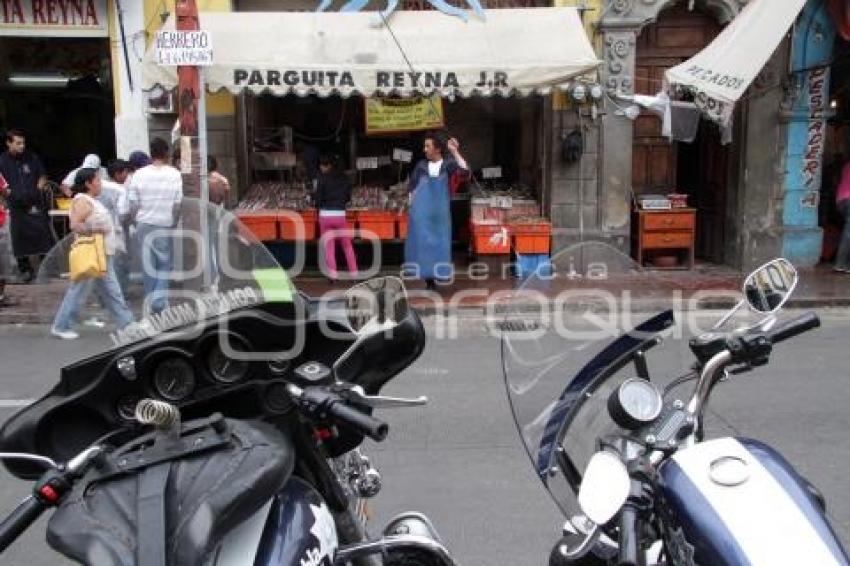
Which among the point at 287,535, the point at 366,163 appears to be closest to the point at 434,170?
the point at 366,163

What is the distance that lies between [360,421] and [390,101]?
431 inches

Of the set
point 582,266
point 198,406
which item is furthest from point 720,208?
point 198,406

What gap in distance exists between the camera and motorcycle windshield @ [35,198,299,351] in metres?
2.36

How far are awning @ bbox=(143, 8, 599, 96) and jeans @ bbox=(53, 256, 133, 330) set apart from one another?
842 centimetres

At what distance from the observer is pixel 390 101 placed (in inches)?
494

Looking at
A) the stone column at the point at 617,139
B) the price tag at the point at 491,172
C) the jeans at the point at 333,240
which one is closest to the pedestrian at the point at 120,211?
the jeans at the point at 333,240

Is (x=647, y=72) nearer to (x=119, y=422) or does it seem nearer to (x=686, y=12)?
(x=686, y=12)

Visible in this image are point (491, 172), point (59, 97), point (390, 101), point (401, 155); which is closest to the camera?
point (390, 101)

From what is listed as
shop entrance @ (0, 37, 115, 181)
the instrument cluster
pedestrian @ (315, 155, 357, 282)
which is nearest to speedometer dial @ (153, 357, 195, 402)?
the instrument cluster

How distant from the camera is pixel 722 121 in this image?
36.3ft

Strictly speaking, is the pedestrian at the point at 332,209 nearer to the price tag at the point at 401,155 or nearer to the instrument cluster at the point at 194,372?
the price tag at the point at 401,155

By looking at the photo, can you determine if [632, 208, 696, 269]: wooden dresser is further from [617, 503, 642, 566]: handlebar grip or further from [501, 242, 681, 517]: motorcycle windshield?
[617, 503, 642, 566]: handlebar grip

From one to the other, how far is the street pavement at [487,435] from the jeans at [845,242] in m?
4.14

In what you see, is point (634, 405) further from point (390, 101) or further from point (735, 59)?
point (390, 101)
